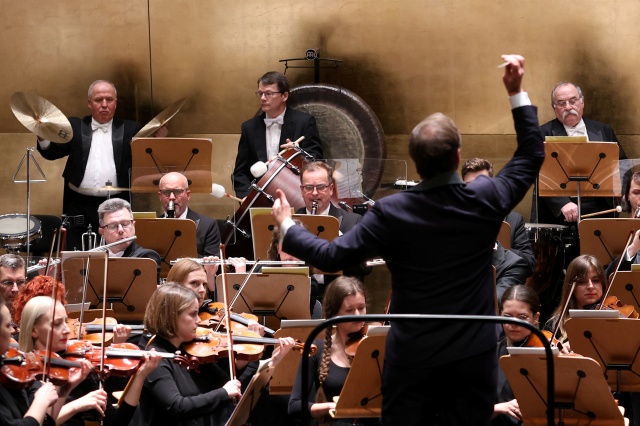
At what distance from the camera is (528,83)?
8.28 metres

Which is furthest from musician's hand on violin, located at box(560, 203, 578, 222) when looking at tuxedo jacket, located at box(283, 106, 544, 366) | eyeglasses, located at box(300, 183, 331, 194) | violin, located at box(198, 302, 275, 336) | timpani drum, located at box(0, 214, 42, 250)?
tuxedo jacket, located at box(283, 106, 544, 366)

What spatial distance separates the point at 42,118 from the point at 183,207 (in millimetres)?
1232

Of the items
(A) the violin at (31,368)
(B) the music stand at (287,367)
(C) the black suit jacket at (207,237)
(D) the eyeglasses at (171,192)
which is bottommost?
(B) the music stand at (287,367)

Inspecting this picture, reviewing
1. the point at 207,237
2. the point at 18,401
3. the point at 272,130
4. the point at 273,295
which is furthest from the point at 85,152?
the point at 18,401

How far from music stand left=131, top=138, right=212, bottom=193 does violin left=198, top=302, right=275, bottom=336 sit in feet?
4.76

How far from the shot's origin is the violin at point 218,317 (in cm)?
472

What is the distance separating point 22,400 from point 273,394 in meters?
1.42

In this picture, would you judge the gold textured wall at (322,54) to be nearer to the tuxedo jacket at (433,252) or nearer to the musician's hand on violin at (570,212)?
the musician's hand on violin at (570,212)

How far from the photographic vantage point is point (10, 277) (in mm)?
5035

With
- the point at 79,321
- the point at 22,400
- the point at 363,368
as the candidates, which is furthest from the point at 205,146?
the point at 22,400

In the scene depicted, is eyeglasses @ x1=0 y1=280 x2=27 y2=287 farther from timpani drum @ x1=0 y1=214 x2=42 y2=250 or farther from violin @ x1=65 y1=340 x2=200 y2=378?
timpani drum @ x1=0 y1=214 x2=42 y2=250

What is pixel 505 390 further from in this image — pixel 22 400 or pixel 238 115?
pixel 238 115

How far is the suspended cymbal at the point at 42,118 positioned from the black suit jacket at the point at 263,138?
1.09 metres

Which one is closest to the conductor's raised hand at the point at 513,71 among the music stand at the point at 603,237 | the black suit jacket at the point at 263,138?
the music stand at the point at 603,237
